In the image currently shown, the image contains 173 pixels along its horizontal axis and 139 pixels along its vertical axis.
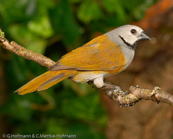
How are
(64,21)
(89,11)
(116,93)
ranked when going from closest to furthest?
(116,93), (64,21), (89,11)

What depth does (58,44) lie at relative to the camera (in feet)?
15.2

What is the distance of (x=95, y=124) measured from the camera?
4.59m

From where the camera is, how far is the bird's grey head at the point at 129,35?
10.5 ft

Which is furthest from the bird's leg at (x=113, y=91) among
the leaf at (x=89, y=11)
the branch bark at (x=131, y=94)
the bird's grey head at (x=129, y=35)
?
the leaf at (x=89, y=11)

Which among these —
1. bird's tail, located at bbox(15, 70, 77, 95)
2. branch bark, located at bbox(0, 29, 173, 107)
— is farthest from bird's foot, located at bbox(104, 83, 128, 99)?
bird's tail, located at bbox(15, 70, 77, 95)

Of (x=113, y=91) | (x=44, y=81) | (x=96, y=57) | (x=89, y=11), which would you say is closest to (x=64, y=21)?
(x=89, y=11)

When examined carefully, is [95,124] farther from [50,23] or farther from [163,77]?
[50,23]

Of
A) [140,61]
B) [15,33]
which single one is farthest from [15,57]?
[140,61]

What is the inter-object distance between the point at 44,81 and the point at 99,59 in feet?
2.10

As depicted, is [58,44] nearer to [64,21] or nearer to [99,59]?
[64,21]

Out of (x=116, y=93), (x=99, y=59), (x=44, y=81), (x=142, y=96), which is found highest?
(x=99, y=59)

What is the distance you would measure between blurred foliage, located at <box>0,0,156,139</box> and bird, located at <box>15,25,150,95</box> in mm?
815

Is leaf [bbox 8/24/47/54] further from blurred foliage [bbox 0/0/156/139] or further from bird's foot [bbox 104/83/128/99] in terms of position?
bird's foot [bbox 104/83/128/99]

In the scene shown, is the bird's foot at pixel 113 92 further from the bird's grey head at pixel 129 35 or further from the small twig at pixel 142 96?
the bird's grey head at pixel 129 35
